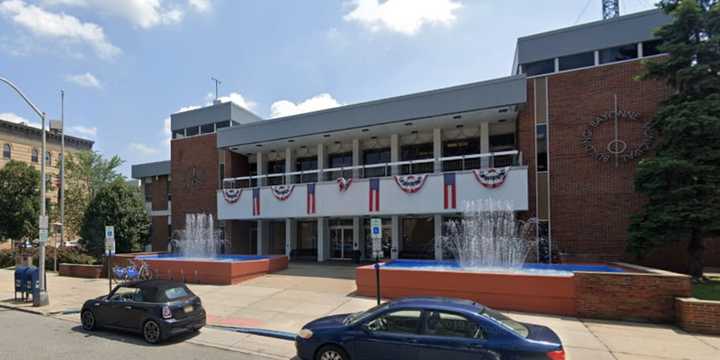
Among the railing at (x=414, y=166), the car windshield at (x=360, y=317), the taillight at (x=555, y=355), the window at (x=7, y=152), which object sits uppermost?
the window at (x=7, y=152)

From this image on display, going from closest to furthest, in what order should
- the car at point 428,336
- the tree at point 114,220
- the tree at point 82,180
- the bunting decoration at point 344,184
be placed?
the car at point 428,336 < the bunting decoration at point 344,184 < the tree at point 114,220 < the tree at point 82,180

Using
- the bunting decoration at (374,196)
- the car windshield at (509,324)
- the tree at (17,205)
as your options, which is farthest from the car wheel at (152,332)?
the tree at (17,205)

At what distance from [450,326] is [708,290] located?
11055 mm

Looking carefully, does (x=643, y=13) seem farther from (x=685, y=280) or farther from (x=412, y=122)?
(x=685, y=280)

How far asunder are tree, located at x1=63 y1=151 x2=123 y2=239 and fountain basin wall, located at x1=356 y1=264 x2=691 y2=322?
33.2 meters

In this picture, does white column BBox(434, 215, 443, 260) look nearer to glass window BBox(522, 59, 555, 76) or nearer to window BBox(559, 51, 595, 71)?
glass window BBox(522, 59, 555, 76)

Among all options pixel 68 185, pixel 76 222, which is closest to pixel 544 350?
pixel 76 222

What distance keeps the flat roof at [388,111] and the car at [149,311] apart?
13.5m

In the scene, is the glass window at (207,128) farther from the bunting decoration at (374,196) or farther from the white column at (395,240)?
the white column at (395,240)

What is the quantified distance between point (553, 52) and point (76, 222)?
4110cm

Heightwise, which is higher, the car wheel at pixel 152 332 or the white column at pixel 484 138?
the white column at pixel 484 138

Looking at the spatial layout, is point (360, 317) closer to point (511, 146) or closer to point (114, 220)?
point (511, 146)

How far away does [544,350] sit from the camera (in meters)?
5.42

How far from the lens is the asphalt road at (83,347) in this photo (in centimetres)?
765
